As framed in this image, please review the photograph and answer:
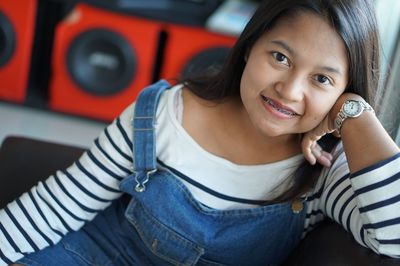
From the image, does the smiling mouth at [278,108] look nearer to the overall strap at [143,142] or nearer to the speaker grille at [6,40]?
the overall strap at [143,142]

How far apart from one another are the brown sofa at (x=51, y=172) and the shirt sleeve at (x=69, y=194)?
15 centimetres

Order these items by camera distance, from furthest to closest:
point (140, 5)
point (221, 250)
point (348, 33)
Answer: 1. point (140, 5)
2. point (221, 250)
3. point (348, 33)

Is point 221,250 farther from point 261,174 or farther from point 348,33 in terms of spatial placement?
point 348,33

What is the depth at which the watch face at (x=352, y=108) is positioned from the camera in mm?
937

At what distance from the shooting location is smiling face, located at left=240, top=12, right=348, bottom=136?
0.88 metres

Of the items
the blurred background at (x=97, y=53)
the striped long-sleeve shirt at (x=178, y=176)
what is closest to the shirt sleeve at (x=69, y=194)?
the striped long-sleeve shirt at (x=178, y=176)

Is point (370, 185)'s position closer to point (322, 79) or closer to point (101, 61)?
point (322, 79)

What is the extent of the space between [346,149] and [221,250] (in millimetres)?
277

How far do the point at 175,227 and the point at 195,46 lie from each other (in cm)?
124

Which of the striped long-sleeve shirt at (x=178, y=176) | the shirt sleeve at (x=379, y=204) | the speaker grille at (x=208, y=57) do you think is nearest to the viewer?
the shirt sleeve at (x=379, y=204)

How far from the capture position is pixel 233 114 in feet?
3.53

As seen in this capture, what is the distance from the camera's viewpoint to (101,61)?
87.6 inches

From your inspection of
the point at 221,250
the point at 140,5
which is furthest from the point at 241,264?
the point at 140,5

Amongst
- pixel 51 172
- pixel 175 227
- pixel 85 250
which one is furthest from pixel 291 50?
pixel 51 172
